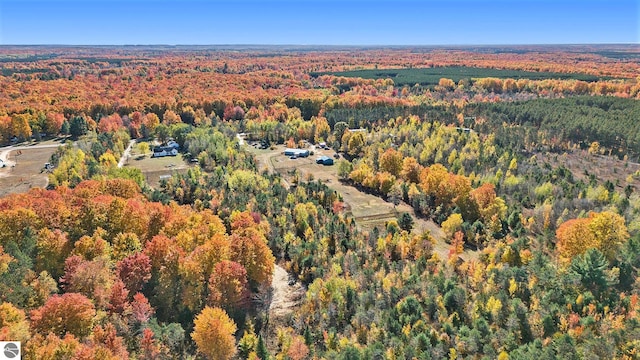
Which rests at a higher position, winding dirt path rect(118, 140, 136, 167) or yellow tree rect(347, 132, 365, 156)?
yellow tree rect(347, 132, 365, 156)

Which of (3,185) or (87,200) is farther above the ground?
(87,200)

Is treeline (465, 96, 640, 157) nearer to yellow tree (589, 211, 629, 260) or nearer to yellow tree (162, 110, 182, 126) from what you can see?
yellow tree (589, 211, 629, 260)

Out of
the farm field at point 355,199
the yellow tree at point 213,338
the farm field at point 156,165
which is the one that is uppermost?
the yellow tree at point 213,338

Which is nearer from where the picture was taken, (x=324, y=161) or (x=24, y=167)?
(x=24, y=167)

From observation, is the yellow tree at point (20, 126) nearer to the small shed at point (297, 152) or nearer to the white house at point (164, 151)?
the white house at point (164, 151)

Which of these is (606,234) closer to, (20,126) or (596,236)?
(596,236)

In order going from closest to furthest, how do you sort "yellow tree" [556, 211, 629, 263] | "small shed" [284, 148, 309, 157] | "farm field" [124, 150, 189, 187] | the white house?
1. "yellow tree" [556, 211, 629, 263]
2. "farm field" [124, 150, 189, 187]
3. the white house
4. "small shed" [284, 148, 309, 157]

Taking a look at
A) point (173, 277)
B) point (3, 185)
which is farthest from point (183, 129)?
point (173, 277)

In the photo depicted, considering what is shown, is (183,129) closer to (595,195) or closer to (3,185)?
(3,185)

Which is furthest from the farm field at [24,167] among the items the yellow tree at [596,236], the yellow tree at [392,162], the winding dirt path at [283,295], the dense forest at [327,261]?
the yellow tree at [596,236]

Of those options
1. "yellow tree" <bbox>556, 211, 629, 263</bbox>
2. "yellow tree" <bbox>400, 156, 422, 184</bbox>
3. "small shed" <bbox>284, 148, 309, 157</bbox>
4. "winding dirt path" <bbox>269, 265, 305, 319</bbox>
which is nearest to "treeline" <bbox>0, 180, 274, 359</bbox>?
"winding dirt path" <bbox>269, 265, 305, 319</bbox>

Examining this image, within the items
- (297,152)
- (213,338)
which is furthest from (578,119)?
(213,338)
